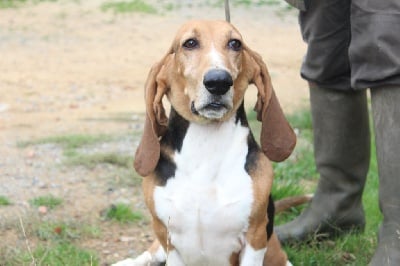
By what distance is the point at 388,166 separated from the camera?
3.76 meters

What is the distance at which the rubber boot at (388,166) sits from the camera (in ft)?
12.1

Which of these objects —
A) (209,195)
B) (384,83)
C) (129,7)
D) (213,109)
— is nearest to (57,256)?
(209,195)

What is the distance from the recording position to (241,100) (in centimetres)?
355

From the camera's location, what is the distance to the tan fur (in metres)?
3.46

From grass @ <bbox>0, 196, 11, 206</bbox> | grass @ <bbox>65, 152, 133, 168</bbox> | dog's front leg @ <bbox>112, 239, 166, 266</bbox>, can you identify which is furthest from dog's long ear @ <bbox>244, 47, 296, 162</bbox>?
grass @ <bbox>65, 152, 133, 168</bbox>

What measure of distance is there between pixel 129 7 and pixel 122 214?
10899 millimetres

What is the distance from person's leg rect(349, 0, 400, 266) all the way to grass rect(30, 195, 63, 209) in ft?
6.86

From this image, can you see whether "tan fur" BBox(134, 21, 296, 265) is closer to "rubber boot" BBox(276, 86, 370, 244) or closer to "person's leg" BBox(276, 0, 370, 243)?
"person's leg" BBox(276, 0, 370, 243)

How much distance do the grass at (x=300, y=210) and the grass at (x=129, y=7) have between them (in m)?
8.68

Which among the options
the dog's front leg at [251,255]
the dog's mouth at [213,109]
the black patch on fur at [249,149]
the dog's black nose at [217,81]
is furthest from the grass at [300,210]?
the dog's black nose at [217,81]

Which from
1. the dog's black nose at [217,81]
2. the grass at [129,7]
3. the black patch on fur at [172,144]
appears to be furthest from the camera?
the grass at [129,7]

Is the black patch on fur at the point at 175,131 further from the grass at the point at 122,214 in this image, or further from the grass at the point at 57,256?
the grass at the point at 122,214

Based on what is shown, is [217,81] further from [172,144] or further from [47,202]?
[47,202]

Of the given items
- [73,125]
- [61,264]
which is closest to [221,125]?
[61,264]
